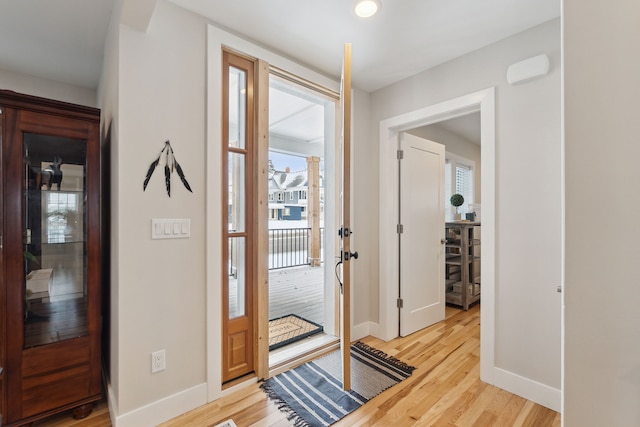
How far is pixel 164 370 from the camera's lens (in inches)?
68.4

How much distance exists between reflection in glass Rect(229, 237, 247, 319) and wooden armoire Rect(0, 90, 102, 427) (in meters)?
0.81

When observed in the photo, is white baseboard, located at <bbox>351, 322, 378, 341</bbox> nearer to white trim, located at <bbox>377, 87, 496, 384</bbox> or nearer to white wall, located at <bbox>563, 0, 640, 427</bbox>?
white trim, located at <bbox>377, 87, 496, 384</bbox>

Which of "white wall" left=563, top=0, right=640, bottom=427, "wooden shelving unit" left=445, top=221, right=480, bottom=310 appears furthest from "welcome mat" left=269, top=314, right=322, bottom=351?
"white wall" left=563, top=0, right=640, bottom=427

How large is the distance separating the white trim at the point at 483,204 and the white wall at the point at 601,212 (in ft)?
5.06

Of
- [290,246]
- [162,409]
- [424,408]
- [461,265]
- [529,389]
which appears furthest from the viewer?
[290,246]

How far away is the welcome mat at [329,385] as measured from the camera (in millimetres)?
1813

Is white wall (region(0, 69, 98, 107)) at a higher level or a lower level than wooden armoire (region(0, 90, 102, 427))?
higher

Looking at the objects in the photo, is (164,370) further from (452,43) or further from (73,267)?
(452,43)

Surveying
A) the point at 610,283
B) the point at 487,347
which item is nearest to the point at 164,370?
the point at 610,283

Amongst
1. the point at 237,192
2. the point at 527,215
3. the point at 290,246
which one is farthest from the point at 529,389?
the point at 290,246

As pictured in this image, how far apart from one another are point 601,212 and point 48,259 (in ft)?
8.44

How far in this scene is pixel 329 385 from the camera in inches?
82.6

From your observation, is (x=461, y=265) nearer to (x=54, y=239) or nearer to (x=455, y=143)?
(x=455, y=143)

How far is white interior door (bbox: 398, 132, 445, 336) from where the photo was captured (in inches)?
117
